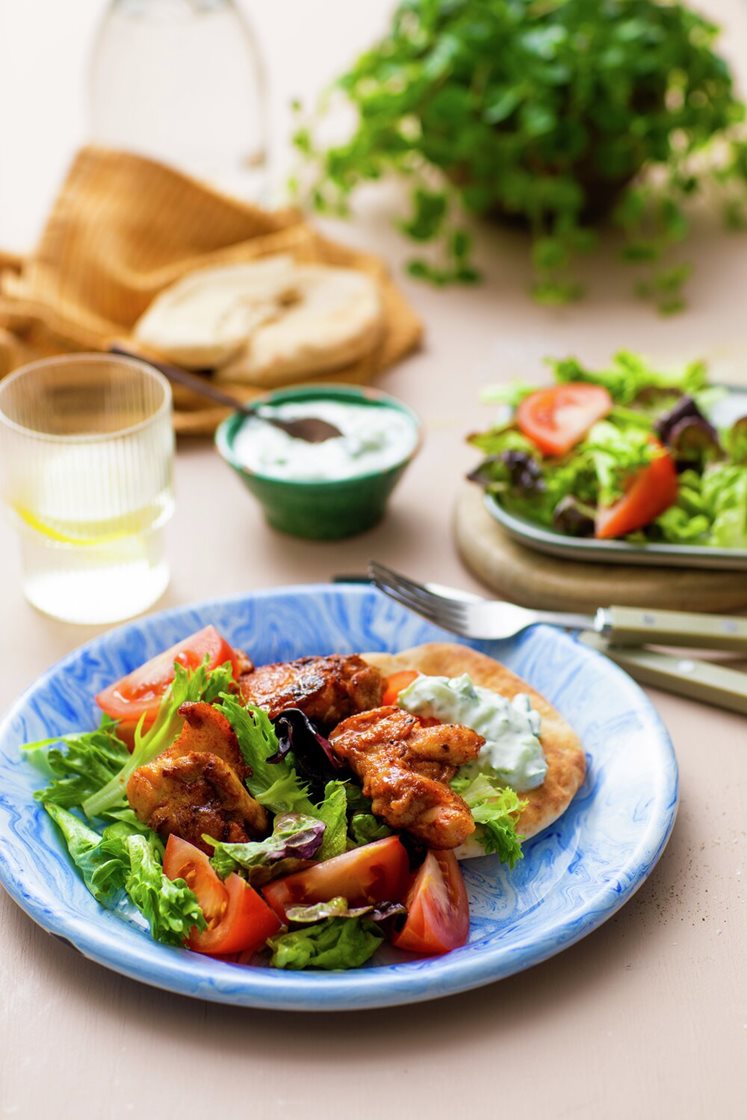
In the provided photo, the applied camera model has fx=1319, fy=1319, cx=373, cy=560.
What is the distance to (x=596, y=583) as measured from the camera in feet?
8.20

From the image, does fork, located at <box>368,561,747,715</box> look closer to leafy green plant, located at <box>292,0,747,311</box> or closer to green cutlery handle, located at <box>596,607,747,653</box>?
green cutlery handle, located at <box>596,607,747,653</box>

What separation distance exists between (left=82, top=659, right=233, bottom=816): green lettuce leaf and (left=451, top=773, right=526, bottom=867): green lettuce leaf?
0.39 meters

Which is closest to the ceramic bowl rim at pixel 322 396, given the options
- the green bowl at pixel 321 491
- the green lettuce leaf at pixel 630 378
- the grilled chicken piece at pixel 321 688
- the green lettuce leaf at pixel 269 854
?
the green bowl at pixel 321 491

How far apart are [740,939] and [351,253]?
7.73ft

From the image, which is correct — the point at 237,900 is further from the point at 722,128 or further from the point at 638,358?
the point at 722,128

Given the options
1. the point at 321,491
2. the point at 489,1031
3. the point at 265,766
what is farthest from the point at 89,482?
the point at 489,1031

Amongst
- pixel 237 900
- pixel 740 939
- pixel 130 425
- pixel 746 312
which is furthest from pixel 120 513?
pixel 746 312

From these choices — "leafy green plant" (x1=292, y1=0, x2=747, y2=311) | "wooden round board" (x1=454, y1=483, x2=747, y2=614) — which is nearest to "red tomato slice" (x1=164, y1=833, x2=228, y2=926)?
"wooden round board" (x1=454, y1=483, x2=747, y2=614)

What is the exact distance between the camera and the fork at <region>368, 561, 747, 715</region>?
2.29m

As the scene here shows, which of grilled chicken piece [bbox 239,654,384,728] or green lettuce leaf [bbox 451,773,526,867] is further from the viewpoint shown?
grilled chicken piece [bbox 239,654,384,728]

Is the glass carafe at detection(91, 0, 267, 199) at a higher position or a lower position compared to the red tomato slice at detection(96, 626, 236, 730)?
higher

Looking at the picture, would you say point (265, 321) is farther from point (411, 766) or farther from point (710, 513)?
point (411, 766)

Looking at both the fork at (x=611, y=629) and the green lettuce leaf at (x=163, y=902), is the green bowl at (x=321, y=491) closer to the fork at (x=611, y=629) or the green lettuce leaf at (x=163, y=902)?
the fork at (x=611, y=629)

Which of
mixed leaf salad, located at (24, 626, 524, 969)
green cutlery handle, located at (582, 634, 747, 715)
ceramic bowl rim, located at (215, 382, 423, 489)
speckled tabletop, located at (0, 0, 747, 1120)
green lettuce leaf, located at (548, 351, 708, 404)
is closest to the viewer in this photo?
speckled tabletop, located at (0, 0, 747, 1120)
